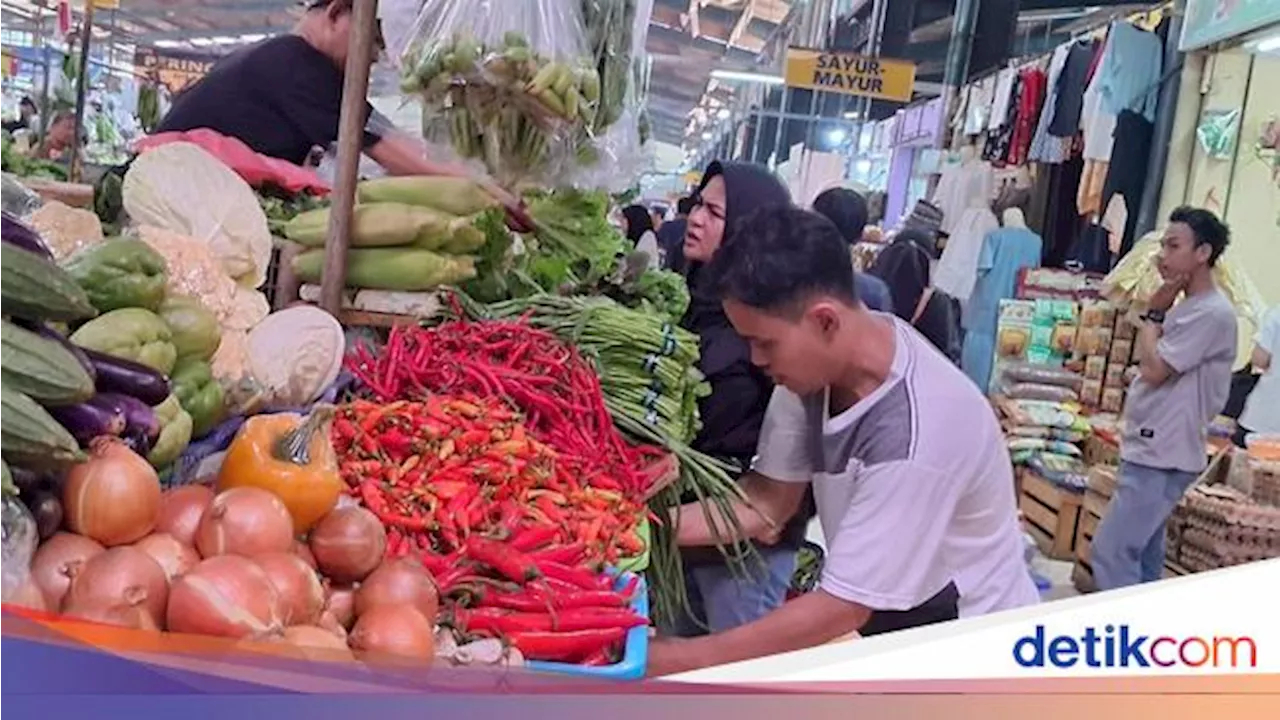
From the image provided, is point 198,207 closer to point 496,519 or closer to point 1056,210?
point 496,519

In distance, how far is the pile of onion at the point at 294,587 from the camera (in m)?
1.42

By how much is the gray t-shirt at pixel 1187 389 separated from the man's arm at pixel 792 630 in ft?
12.3

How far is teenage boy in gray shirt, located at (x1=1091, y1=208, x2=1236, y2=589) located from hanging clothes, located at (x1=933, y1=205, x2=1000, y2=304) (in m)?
3.49

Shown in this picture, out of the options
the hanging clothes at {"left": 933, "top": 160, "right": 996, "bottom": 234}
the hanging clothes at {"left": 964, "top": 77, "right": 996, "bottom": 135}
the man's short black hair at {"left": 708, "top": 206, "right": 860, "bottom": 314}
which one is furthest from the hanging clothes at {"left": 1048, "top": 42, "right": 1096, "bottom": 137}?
the man's short black hair at {"left": 708, "top": 206, "right": 860, "bottom": 314}

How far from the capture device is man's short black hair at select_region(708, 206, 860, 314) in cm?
227

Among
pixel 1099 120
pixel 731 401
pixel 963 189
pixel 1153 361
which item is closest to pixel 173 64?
pixel 963 189

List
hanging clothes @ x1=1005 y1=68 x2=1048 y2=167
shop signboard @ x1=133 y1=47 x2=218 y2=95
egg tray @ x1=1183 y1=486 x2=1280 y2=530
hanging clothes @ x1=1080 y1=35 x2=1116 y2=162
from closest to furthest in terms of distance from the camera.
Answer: egg tray @ x1=1183 y1=486 x2=1280 y2=530 < hanging clothes @ x1=1080 y1=35 x2=1116 y2=162 < hanging clothes @ x1=1005 y1=68 x2=1048 y2=167 < shop signboard @ x1=133 y1=47 x2=218 y2=95

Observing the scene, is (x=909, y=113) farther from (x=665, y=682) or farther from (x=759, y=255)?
(x=665, y=682)

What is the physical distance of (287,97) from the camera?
3.87m

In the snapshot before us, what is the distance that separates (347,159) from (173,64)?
60.1 ft

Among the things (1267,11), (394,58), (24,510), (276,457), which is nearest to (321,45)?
(394,58)

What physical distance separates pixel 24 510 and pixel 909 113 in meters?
13.5

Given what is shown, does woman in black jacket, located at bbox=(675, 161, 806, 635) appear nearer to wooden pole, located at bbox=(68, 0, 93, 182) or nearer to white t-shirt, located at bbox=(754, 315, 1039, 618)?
white t-shirt, located at bbox=(754, 315, 1039, 618)

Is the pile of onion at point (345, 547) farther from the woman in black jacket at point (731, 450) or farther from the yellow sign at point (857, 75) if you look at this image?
the yellow sign at point (857, 75)
